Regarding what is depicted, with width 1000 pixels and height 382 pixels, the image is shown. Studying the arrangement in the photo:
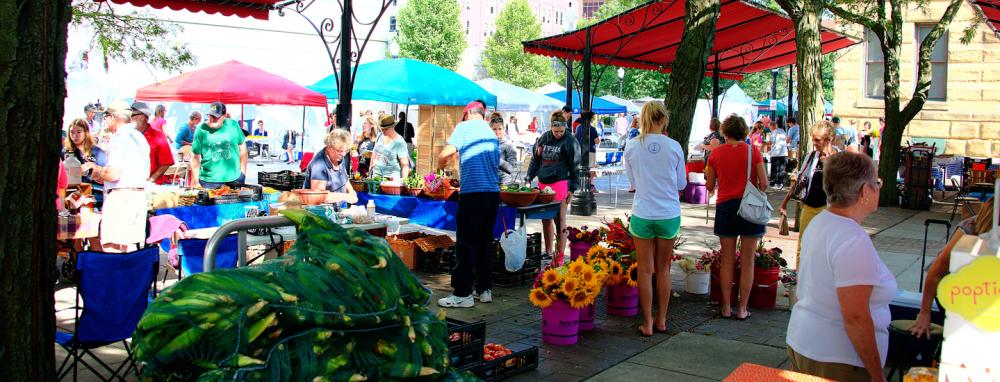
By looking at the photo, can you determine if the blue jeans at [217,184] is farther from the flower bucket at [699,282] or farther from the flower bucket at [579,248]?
the flower bucket at [699,282]

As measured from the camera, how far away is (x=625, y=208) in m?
15.3

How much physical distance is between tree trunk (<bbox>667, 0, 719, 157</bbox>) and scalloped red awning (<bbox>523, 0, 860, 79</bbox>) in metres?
4.73

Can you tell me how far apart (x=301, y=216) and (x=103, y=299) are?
10.4 ft

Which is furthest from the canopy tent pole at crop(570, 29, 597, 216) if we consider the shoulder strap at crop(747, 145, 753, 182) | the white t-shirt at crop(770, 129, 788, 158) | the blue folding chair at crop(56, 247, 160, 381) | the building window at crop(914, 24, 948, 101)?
the building window at crop(914, 24, 948, 101)

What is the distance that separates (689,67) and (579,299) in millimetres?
3069

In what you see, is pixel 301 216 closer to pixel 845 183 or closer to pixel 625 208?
pixel 845 183

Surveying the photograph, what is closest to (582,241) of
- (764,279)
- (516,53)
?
(764,279)

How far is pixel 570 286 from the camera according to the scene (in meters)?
6.13

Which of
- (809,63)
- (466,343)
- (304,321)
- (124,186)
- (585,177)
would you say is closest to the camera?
(304,321)

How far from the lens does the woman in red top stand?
684 centimetres

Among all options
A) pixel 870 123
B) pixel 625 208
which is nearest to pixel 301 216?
pixel 625 208

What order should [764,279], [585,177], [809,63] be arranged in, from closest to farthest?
[764,279] → [809,63] → [585,177]

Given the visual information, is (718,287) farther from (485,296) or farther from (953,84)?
(953,84)

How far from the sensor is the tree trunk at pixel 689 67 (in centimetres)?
801
